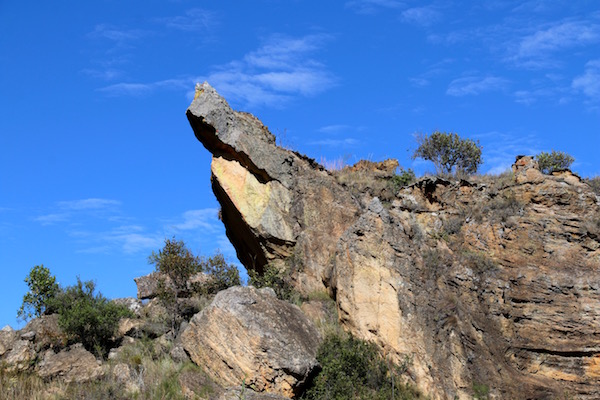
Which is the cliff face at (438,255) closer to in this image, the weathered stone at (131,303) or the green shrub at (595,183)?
the green shrub at (595,183)

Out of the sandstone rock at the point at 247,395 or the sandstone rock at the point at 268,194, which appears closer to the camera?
the sandstone rock at the point at 247,395

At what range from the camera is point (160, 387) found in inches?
600

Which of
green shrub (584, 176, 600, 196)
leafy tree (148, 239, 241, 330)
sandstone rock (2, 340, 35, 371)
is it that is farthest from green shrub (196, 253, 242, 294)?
green shrub (584, 176, 600, 196)

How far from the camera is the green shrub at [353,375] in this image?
611 inches

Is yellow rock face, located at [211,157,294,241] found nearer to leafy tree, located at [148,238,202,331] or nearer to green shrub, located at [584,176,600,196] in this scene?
leafy tree, located at [148,238,202,331]

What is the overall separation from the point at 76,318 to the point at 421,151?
1709 cm

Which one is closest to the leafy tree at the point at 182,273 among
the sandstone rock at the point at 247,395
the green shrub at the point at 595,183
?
the sandstone rock at the point at 247,395

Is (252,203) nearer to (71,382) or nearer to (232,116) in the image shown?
(232,116)

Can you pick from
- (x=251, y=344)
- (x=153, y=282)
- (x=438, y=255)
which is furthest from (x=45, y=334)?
(x=438, y=255)

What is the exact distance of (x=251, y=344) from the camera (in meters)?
15.2

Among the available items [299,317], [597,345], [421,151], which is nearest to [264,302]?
[299,317]

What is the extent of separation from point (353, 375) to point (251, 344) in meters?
Result: 2.74

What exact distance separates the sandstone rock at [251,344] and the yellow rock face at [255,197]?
4369mm

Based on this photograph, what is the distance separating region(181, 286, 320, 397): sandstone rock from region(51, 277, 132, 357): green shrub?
3.25 metres
